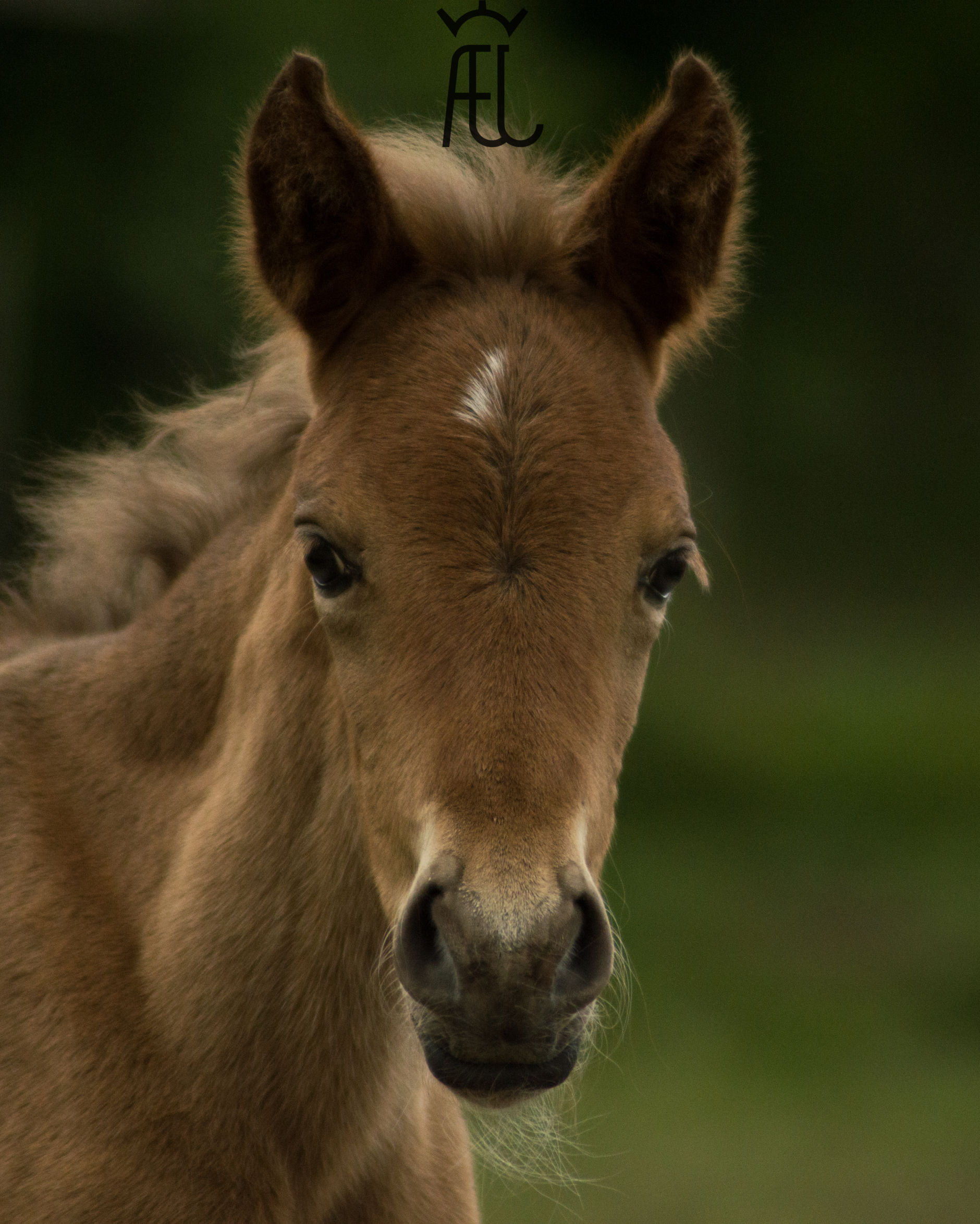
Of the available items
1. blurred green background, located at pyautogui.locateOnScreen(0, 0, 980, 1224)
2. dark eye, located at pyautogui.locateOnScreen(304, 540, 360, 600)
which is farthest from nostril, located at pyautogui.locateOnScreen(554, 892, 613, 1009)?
blurred green background, located at pyautogui.locateOnScreen(0, 0, 980, 1224)

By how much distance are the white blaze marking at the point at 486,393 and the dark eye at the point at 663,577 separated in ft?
1.30

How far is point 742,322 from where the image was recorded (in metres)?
14.9

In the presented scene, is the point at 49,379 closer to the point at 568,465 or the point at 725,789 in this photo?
the point at 725,789

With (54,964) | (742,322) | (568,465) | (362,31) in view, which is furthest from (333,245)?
(742,322)

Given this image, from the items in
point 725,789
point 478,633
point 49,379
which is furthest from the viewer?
point 725,789

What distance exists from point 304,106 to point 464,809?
1.35 meters

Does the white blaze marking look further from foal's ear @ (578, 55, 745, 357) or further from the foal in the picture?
foal's ear @ (578, 55, 745, 357)

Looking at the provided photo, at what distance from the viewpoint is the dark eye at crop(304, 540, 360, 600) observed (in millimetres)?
2447

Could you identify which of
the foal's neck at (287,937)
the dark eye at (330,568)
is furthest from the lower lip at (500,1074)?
the dark eye at (330,568)

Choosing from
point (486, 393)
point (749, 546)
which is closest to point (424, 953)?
point (486, 393)

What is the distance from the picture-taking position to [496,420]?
8.00ft

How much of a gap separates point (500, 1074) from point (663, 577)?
94cm

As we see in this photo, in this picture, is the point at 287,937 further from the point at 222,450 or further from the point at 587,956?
the point at 222,450

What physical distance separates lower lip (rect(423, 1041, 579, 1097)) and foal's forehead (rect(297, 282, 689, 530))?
0.87 metres
